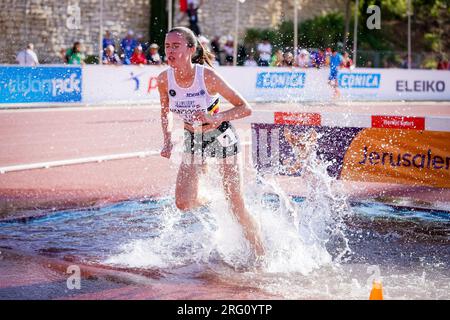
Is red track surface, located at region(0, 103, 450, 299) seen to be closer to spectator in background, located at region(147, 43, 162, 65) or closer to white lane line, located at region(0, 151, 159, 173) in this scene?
white lane line, located at region(0, 151, 159, 173)

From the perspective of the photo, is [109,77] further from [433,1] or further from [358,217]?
[433,1]

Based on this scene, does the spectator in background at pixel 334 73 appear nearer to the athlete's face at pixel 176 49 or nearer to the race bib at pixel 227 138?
the race bib at pixel 227 138

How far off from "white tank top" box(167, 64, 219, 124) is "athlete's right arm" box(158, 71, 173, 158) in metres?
0.10

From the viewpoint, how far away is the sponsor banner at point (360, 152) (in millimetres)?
9594

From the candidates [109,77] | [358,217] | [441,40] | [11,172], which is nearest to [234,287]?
[358,217]

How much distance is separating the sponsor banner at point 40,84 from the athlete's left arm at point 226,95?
1546 centimetres

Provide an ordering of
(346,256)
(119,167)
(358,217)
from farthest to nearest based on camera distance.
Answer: (119,167)
(358,217)
(346,256)

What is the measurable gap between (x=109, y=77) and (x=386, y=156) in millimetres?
15413

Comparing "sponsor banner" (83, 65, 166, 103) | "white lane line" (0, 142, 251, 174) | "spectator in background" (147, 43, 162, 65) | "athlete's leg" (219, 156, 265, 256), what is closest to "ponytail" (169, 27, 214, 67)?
"athlete's leg" (219, 156, 265, 256)

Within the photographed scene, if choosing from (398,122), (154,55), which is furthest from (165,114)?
(154,55)

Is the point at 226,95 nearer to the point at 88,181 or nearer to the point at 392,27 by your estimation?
the point at 88,181

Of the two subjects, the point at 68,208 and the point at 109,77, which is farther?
the point at 109,77

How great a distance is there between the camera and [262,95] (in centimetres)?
2852

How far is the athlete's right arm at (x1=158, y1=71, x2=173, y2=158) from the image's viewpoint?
Result: 6.89m
